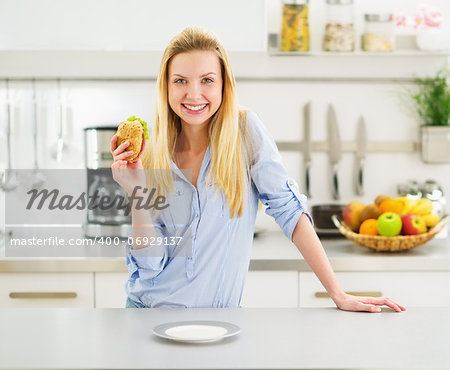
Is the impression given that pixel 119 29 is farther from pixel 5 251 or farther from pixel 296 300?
pixel 296 300

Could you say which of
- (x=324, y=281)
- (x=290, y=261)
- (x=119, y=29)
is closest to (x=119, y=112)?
(x=119, y=29)

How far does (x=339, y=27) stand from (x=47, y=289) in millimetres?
1484

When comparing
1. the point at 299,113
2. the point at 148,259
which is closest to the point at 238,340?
the point at 148,259

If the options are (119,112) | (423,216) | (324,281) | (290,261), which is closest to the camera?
(324,281)

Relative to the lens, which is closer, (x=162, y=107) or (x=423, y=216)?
(x=162, y=107)

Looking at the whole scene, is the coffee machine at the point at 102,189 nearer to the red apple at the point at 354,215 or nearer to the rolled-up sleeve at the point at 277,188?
the red apple at the point at 354,215

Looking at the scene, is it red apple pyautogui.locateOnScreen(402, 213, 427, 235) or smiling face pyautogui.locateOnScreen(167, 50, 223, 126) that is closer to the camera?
smiling face pyautogui.locateOnScreen(167, 50, 223, 126)

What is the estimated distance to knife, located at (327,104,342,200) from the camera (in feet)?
9.32

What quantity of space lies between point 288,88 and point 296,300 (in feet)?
3.29

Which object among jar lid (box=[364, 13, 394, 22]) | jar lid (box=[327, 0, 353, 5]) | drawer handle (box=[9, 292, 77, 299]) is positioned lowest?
drawer handle (box=[9, 292, 77, 299])

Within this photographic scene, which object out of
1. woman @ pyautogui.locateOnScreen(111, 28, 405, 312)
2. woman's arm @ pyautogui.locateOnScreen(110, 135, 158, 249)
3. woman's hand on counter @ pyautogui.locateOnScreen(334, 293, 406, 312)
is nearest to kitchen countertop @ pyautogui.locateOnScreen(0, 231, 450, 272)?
woman @ pyautogui.locateOnScreen(111, 28, 405, 312)

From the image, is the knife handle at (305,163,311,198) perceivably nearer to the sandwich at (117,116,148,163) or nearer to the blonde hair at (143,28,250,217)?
the blonde hair at (143,28,250,217)

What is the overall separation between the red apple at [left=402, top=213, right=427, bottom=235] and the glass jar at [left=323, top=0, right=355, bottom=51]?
2.40 feet

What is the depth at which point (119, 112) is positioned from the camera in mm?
2842
